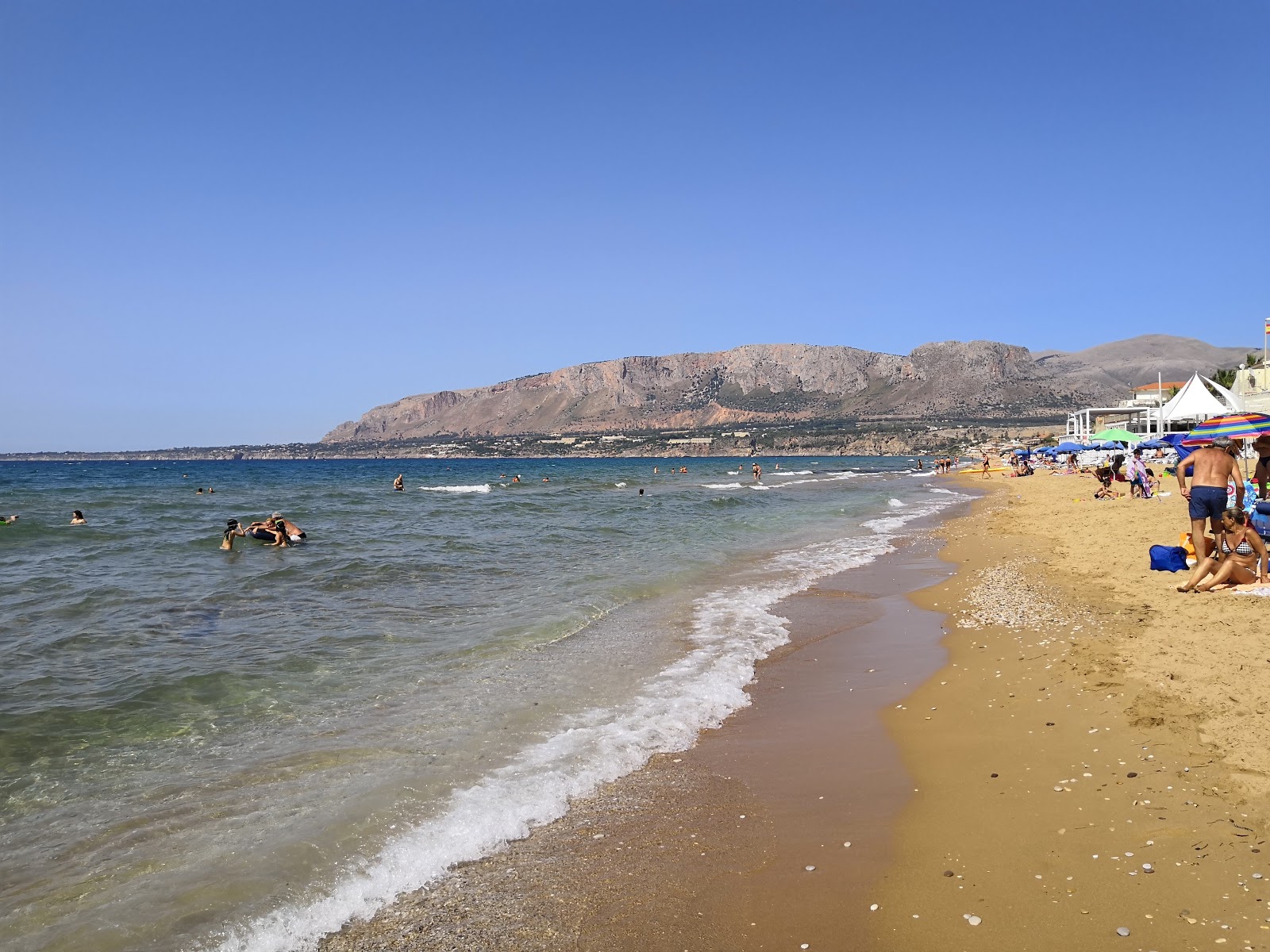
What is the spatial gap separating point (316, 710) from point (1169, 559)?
1150 centimetres

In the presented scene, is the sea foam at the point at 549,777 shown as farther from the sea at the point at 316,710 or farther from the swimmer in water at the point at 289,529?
the swimmer in water at the point at 289,529

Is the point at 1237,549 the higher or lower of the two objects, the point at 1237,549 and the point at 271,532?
the higher

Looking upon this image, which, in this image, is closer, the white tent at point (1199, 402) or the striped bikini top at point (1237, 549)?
the striped bikini top at point (1237, 549)

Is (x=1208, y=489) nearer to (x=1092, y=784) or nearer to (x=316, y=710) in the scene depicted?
(x=1092, y=784)

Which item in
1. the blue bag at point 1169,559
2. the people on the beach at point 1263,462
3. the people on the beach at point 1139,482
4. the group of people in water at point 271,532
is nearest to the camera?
the people on the beach at point 1263,462

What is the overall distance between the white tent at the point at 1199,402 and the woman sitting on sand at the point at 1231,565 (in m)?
12.4

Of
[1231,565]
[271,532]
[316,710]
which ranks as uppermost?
[1231,565]

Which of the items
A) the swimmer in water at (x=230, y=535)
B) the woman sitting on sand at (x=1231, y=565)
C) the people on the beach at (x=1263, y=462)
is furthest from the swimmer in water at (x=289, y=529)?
the people on the beach at (x=1263, y=462)

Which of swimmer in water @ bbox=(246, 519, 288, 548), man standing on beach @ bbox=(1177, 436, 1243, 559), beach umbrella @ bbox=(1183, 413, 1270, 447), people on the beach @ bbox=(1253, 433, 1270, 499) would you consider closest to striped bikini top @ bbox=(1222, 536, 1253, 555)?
man standing on beach @ bbox=(1177, 436, 1243, 559)

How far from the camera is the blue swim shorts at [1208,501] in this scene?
9.84m

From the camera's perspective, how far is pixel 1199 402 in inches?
838

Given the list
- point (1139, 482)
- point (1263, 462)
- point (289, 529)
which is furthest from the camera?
point (1139, 482)

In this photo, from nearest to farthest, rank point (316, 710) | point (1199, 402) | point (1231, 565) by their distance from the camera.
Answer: point (316, 710) → point (1231, 565) → point (1199, 402)

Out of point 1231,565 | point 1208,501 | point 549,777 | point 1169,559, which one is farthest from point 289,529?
point 1231,565
